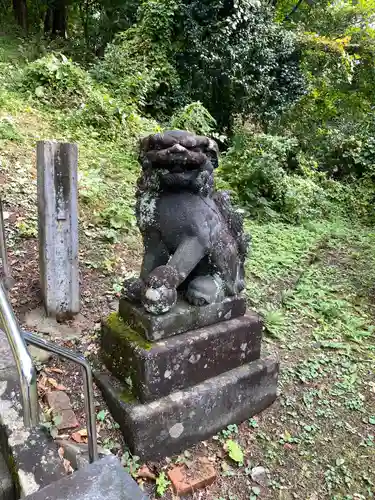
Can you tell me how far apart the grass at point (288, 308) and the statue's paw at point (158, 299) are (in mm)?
883

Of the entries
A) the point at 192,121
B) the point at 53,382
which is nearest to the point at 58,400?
the point at 53,382

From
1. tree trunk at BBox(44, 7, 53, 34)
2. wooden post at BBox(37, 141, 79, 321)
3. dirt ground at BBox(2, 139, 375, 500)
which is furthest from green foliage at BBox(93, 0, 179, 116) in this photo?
tree trunk at BBox(44, 7, 53, 34)

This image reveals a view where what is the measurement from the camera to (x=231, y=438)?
2.55 meters

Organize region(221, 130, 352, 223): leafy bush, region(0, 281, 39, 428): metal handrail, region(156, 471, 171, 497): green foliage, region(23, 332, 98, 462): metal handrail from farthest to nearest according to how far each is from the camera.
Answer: region(221, 130, 352, 223): leafy bush, region(156, 471, 171, 497): green foliage, region(23, 332, 98, 462): metal handrail, region(0, 281, 39, 428): metal handrail

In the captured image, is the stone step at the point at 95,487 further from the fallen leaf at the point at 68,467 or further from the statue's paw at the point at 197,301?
the statue's paw at the point at 197,301

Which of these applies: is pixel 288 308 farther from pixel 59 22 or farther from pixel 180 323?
pixel 59 22

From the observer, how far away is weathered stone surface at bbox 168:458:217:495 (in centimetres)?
218

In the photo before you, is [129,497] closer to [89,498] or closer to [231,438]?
[89,498]

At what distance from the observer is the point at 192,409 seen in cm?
238

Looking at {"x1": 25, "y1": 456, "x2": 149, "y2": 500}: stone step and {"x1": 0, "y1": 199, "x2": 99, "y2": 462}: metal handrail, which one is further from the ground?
{"x1": 0, "y1": 199, "x2": 99, "y2": 462}: metal handrail

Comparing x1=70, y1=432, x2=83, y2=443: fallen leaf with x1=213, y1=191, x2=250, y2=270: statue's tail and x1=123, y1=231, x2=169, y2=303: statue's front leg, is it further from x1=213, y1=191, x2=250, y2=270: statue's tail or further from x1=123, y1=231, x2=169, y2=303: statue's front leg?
x1=213, y1=191, x2=250, y2=270: statue's tail

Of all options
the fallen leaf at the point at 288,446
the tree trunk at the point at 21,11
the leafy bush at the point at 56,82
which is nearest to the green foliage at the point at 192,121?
the leafy bush at the point at 56,82

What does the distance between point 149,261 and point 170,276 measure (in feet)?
1.08

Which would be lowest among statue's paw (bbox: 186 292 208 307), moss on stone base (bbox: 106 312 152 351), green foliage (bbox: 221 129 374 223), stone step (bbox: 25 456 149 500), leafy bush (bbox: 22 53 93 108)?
stone step (bbox: 25 456 149 500)
